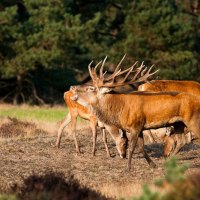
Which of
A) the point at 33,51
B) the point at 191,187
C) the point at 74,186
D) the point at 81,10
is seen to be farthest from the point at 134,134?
the point at 81,10

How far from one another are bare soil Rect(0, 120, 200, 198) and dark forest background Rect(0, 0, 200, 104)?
14.9 meters

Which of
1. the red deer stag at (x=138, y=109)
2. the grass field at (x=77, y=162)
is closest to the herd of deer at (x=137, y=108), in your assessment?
the red deer stag at (x=138, y=109)

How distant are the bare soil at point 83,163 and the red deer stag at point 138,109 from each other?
82cm

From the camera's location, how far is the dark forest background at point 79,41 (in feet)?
121

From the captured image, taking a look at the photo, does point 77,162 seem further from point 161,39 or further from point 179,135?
point 161,39

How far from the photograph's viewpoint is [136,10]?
1613 inches

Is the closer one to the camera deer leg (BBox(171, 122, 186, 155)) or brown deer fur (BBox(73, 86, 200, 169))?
brown deer fur (BBox(73, 86, 200, 169))

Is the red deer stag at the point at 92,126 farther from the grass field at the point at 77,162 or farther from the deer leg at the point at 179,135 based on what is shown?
the deer leg at the point at 179,135

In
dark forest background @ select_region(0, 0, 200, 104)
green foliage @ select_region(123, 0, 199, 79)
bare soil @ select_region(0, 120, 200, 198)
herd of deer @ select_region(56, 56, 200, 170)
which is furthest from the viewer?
green foliage @ select_region(123, 0, 199, 79)

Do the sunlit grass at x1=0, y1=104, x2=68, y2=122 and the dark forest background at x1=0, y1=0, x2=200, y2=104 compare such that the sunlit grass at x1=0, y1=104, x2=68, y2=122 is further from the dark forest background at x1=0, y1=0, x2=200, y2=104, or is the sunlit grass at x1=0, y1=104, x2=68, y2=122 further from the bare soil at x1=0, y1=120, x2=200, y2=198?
the bare soil at x1=0, y1=120, x2=200, y2=198

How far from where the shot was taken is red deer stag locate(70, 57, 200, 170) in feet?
51.1

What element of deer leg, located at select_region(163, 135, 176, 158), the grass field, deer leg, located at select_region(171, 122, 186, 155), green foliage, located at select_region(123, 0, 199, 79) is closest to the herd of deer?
deer leg, located at select_region(171, 122, 186, 155)

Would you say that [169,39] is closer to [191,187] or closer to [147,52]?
[147,52]

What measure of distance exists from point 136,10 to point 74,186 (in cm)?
3107
